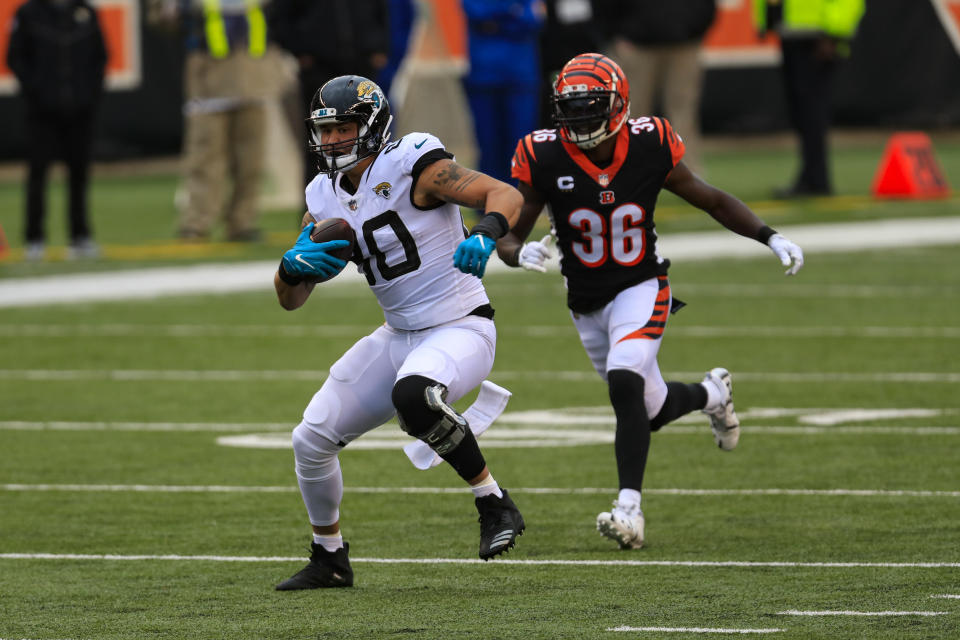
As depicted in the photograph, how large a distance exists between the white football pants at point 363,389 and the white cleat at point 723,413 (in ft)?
5.04

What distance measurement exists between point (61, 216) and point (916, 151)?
336 inches

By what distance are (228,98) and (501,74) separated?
220cm

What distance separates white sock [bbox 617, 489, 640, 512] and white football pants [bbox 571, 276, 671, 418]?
53 centimetres

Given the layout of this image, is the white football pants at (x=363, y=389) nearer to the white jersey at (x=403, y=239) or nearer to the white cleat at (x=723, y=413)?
the white jersey at (x=403, y=239)

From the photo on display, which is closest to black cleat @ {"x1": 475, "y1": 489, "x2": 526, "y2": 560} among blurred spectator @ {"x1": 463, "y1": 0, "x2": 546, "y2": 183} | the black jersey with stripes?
the black jersey with stripes

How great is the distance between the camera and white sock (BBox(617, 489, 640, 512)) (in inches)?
260

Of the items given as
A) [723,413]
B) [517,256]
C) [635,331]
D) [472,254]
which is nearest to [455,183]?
[472,254]

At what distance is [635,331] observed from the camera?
712 cm

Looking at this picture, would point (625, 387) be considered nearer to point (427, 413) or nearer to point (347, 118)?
point (427, 413)

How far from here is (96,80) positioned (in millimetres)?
14922

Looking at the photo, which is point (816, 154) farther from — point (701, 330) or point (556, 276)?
point (701, 330)

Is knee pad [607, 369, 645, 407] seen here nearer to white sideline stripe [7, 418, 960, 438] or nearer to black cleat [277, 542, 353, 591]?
black cleat [277, 542, 353, 591]

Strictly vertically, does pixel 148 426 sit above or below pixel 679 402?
below

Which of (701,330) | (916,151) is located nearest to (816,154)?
(916,151)
